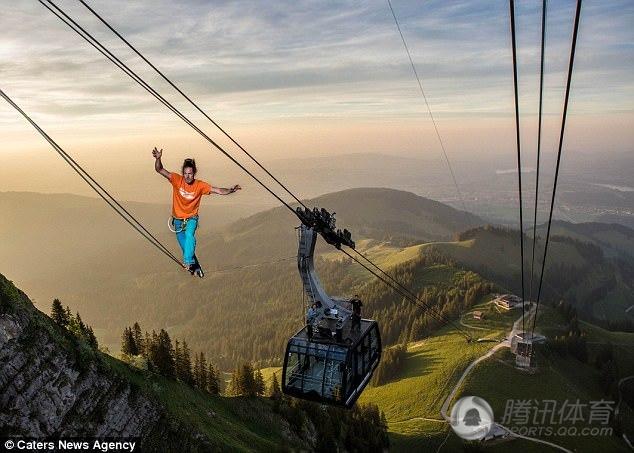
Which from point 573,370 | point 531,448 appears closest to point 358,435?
point 531,448

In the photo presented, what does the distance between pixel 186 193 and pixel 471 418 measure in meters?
97.9

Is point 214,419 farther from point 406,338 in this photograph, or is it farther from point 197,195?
point 406,338

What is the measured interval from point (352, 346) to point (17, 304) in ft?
79.4

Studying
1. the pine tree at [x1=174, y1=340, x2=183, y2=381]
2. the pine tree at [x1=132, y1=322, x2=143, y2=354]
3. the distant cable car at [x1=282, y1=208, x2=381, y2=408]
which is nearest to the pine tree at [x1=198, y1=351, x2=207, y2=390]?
the pine tree at [x1=174, y1=340, x2=183, y2=381]

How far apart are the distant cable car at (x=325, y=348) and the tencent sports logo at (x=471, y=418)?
7458 centimetres

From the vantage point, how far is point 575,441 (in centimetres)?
9119

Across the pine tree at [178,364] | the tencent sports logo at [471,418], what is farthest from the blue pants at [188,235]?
the tencent sports logo at [471,418]

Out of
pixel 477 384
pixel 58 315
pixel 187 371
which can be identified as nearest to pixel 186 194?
pixel 58 315

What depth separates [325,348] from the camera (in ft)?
81.7

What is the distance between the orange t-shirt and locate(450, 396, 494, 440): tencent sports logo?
8788 centimetres

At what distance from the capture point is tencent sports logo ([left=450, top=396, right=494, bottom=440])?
293 feet

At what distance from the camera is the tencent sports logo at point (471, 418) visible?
89312 millimetres

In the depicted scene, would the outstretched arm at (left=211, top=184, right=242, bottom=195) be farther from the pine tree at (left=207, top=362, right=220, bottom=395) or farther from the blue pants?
the pine tree at (left=207, top=362, right=220, bottom=395)

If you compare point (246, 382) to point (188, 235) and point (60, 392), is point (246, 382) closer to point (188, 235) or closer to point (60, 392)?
point (60, 392)
